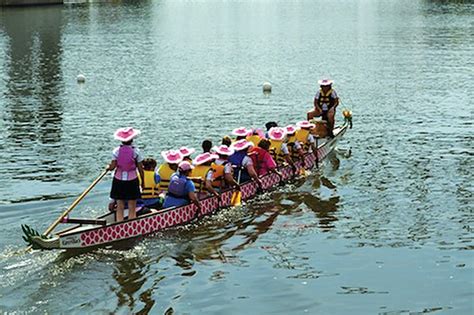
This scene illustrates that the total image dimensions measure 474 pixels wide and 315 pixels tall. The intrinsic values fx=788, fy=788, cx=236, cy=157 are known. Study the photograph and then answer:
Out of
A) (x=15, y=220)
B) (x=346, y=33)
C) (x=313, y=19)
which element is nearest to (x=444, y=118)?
(x=15, y=220)

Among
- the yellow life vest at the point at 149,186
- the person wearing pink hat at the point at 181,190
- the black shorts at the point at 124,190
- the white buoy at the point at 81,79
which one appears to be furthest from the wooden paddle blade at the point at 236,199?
the white buoy at the point at 81,79

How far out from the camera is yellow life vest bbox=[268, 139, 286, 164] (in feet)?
81.0

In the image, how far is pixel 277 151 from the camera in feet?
81.1

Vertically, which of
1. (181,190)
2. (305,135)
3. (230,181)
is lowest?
(230,181)

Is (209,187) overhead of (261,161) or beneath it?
beneath

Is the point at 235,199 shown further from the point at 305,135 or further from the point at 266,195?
the point at 305,135

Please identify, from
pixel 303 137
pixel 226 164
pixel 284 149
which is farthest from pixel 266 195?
pixel 303 137

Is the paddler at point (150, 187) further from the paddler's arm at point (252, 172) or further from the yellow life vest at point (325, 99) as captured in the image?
the yellow life vest at point (325, 99)

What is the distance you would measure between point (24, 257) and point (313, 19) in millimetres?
81828

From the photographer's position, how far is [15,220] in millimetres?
20609

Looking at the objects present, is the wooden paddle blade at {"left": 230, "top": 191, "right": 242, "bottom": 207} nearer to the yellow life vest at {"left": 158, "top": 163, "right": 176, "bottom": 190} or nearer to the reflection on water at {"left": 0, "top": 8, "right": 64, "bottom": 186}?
the yellow life vest at {"left": 158, "top": 163, "right": 176, "bottom": 190}

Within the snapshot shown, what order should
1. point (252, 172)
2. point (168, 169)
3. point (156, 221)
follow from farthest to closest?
1. point (252, 172)
2. point (168, 169)
3. point (156, 221)

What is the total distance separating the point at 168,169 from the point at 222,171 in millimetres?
1745

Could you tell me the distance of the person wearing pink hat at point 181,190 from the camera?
20.1 meters
